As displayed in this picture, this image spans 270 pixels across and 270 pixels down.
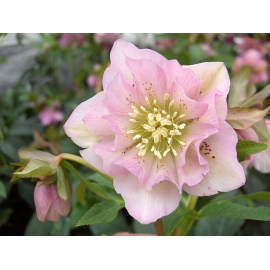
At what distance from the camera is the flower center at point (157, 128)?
532mm

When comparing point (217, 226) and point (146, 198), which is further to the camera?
point (217, 226)

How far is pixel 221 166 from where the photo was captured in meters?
0.48

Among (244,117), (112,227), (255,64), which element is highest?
(244,117)

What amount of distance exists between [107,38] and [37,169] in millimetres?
1067

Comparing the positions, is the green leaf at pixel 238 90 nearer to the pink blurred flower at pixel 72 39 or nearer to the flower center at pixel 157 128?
the flower center at pixel 157 128

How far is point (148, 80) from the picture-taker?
51 cm

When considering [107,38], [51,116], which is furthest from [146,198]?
[107,38]

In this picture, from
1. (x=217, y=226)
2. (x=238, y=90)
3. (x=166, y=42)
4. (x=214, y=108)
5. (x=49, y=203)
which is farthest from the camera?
(x=166, y=42)

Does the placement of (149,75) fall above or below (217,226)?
above

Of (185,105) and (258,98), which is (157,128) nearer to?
(185,105)

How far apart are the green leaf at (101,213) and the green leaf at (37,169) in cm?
9

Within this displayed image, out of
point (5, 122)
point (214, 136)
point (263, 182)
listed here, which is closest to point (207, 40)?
point (263, 182)

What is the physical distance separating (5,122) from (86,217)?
2.58 ft
